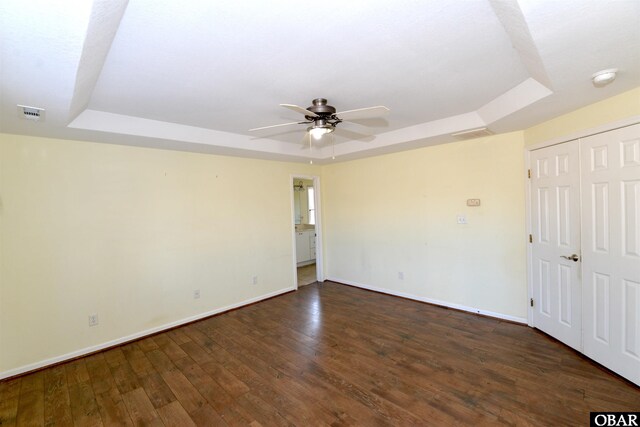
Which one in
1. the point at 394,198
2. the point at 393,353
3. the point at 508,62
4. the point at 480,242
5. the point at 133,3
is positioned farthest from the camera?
the point at 394,198

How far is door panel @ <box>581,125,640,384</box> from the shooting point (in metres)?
2.19

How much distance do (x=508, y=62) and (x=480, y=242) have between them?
236cm

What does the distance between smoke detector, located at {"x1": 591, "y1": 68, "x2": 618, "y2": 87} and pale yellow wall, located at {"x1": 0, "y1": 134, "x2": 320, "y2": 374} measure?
399 centimetres

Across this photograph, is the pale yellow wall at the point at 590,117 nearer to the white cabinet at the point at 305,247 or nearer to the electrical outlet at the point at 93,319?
the white cabinet at the point at 305,247

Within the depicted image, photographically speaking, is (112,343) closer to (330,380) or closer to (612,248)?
(330,380)

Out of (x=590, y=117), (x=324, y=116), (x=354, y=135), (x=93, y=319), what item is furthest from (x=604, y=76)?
(x=93, y=319)

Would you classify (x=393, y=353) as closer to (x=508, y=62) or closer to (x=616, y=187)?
(x=616, y=187)

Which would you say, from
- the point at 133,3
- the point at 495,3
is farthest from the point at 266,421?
the point at 495,3

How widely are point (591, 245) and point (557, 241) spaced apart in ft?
1.21

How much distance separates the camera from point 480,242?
367 cm

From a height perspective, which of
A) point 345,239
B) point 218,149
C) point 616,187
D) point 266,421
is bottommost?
point 266,421

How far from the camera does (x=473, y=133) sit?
333 cm

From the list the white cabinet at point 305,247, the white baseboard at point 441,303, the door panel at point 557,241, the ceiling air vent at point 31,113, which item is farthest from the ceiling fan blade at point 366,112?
the white cabinet at point 305,247

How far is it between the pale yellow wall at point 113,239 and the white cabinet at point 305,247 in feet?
7.36
